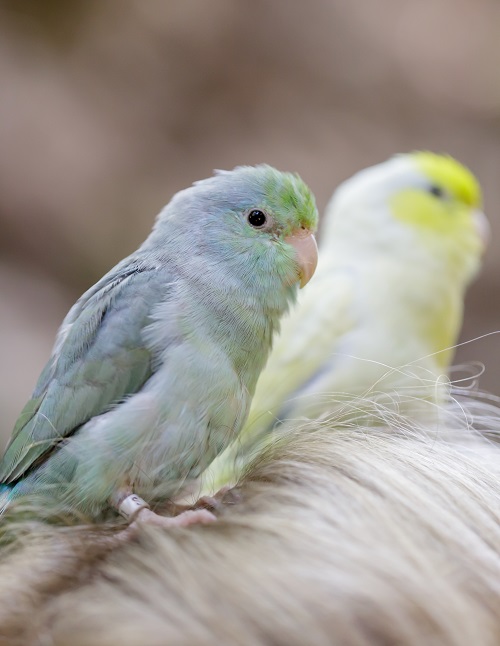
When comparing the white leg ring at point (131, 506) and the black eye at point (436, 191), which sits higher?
the black eye at point (436, 191)

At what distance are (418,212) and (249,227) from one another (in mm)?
900

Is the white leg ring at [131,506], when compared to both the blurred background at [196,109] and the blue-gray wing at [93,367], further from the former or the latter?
the blurred background at [196,109]

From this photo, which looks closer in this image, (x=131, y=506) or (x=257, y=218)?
(x=131, y=506)

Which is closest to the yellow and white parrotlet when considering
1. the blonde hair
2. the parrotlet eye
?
the parrotlet eye

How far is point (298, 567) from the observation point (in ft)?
1.53

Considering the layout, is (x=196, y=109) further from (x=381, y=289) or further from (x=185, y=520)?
(x=185, y=520)

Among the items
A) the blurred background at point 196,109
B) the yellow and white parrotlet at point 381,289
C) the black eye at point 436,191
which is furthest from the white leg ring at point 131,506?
the blurred background at point 196,109

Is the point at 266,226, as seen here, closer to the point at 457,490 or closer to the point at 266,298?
the point at 266,298

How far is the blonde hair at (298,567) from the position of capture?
439mm

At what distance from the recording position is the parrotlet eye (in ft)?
5.54

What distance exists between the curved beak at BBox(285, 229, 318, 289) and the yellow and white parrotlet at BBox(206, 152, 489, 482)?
1.04 feet

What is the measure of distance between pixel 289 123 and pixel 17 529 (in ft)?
8.17

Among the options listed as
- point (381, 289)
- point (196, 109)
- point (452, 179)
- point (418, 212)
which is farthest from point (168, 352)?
point (196, 109)

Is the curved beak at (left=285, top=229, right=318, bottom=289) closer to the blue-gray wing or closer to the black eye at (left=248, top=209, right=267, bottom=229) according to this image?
the black eye at (left=248, top=209, right=267, bottom=229)
